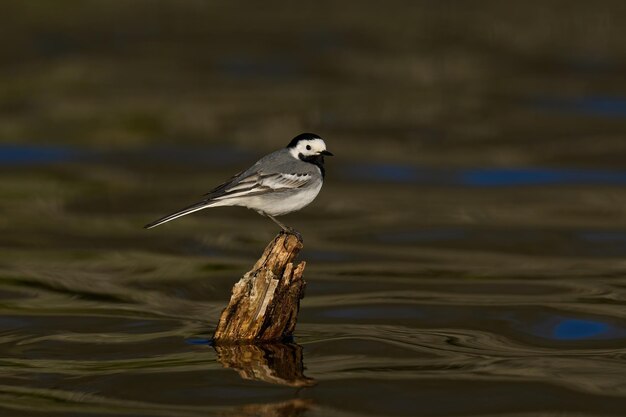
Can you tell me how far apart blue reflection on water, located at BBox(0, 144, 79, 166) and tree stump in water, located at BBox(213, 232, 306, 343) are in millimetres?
10343

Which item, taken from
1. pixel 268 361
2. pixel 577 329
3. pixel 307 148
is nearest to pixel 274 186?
pixel 307 148

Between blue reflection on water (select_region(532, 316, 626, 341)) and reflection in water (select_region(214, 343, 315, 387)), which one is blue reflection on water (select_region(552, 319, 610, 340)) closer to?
blue reflection on water (select_region(532, 316, 626, 341))

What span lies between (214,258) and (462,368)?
537cm

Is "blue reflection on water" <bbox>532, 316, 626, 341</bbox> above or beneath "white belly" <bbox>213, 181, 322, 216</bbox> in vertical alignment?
beneath

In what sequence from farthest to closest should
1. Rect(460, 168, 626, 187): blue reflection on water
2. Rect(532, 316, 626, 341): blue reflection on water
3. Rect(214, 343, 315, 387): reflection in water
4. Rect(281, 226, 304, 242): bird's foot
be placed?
Rect(460, 168, 626, 187): blue reflection on water, Rect(532, 316, 626, 341): blue reflection on water, Rect(281, 226, 304, 242): bird's foot, Rect(214, 343, 315, 387): reflection in water

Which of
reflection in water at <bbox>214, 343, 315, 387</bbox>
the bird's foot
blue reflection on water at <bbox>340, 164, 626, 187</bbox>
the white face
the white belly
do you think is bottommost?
reflection in water at <bbox>214, 343, 315, 387</bbox>

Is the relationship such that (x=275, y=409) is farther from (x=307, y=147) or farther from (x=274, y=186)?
(x=307, y=147)

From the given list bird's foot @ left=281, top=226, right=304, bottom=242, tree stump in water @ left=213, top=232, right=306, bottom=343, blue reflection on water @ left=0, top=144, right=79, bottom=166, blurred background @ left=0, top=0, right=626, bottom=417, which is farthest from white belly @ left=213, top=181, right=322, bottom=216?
blue reflection on water @ left=0, top=144, right=79, bottom=166

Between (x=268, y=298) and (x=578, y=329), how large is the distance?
357cm

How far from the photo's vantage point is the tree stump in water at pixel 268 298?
42.7 feet

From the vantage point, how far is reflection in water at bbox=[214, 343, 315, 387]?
12.7 meters

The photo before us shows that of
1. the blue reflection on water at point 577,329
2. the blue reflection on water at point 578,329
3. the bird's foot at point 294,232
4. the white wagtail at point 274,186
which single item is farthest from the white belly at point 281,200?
the blue reflection on water at point 578,329

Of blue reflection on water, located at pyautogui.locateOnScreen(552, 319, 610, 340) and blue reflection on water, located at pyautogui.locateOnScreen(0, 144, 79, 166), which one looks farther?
blue reflection on water, located at pyautogui.locateOnScreen(0, 144, 79, 166)

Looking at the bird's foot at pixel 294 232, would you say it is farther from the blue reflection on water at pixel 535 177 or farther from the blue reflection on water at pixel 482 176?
the blue reflection on water at pixel 535 177
